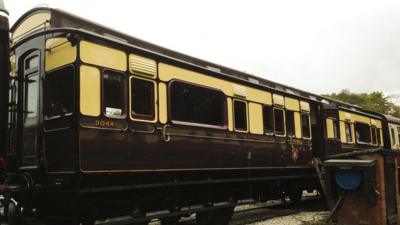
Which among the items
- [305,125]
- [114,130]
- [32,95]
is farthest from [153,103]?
[305,125]

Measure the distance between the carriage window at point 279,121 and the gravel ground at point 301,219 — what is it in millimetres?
2172

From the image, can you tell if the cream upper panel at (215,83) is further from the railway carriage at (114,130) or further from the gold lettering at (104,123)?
the gold lettering at (104,123)

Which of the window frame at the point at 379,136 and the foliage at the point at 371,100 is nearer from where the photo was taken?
the window frame at the point at 379,136

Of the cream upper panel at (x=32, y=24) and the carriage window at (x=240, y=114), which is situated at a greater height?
the cream upper panel at (x=32, y=24)

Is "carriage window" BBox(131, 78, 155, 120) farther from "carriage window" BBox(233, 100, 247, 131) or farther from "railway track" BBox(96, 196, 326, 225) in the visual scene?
"railway track" BBox(96, 196, 326, 225)

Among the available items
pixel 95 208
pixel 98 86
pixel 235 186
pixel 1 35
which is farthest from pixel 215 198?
pixel 1 35

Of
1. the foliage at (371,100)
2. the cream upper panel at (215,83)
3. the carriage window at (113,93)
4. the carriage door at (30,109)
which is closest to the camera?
the carriage window at (113,93)

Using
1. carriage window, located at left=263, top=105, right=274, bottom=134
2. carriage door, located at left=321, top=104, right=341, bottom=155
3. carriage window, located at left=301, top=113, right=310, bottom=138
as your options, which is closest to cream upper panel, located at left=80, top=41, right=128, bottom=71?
carriage window, located at left=263, top=105, right=274, bottom=134

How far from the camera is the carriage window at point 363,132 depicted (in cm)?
1711

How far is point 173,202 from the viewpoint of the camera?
27.8 ft

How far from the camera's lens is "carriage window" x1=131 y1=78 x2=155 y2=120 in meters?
7.55

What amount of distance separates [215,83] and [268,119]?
2.48 metres

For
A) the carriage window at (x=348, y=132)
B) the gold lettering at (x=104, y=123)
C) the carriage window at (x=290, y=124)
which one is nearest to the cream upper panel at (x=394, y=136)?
the carriage window at (x=348, y=132)

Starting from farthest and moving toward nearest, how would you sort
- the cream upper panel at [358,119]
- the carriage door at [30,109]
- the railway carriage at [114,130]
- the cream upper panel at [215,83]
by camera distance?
the cream upper panel at [358,119] → the cream upper panel at [215,83] → the carriage door at [30,109] → the railway carriage at [114,130]
